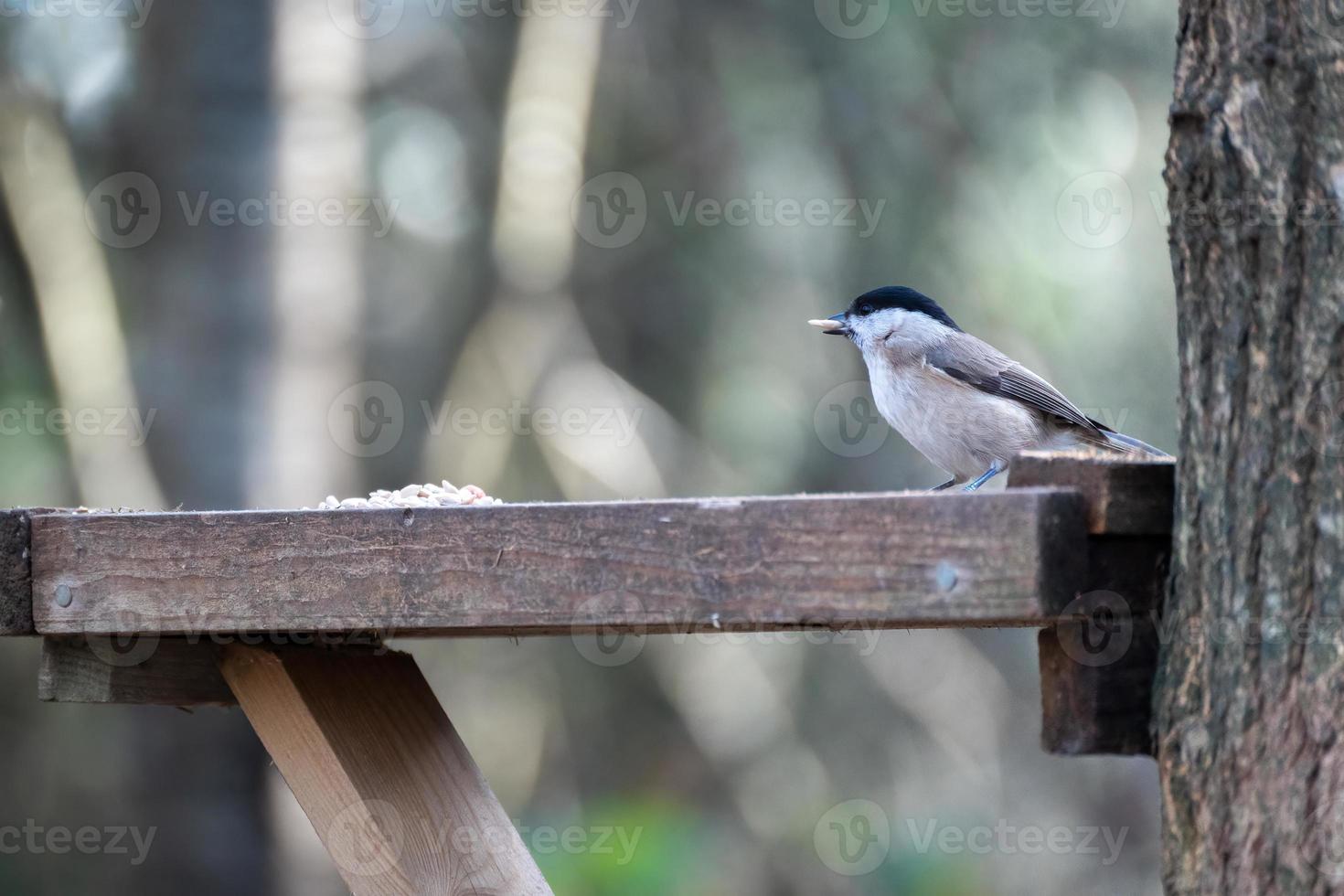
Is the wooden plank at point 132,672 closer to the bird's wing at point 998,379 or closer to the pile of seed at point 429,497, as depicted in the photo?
the pile of seed at point 429,497

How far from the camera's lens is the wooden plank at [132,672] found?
87.3 inches

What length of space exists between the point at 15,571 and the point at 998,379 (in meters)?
2.60

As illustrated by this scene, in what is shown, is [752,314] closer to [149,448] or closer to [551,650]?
[551,650]

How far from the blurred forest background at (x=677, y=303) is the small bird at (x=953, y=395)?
268 centimetres

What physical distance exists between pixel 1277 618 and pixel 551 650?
251 inches

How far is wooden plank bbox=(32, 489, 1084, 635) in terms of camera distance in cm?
155

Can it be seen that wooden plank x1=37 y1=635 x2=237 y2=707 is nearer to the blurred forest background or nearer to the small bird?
the small bird

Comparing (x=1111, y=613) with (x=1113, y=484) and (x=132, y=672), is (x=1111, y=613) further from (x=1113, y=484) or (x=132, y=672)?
(x=132, y=672)

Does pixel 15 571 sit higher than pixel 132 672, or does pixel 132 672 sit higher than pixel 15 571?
pixel 15 571

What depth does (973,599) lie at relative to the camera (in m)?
1.54

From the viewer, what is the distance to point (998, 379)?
394 centimetres

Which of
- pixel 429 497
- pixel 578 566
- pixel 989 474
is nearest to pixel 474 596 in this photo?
pixel 578 566

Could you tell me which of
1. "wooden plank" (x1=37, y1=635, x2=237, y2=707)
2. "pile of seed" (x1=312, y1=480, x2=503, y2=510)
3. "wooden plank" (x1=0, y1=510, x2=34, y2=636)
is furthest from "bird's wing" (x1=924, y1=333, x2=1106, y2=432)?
"wooden plank" (x1=0, y1=510, x2=34, y2=636)

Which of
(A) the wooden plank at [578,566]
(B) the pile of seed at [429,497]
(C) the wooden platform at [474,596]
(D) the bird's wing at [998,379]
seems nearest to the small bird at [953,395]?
(D) the bird's wing at [998,379]
